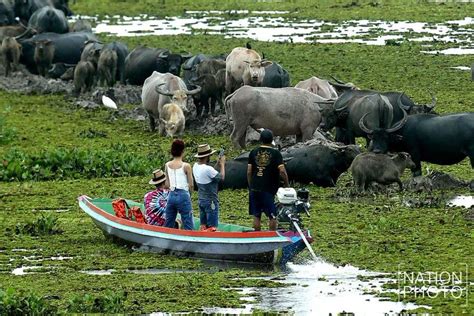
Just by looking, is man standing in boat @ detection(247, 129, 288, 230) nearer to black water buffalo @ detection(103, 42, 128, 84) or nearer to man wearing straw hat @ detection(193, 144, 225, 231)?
man wearing straw hat @ detection(193, 144, 225, 231)

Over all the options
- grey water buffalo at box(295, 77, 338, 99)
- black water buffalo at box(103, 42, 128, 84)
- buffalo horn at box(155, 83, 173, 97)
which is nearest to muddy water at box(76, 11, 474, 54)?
black water buffalo at box(103, 42, 128, 84)

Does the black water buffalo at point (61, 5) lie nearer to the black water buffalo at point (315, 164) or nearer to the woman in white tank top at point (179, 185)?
the black water buffalo at point (315, 164)

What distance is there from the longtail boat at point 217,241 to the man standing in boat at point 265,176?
375 millimetres

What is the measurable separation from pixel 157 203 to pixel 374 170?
3678 mm

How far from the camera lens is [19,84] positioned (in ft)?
103

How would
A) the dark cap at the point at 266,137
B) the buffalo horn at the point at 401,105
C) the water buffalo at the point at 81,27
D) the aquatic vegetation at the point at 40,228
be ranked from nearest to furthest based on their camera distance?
the dark cap at the point at 266,137 → the aquatic vegetation at the point at 40,228 → the buffalo horn at the point at 401,105 → the water buffalo at the point at 81,27

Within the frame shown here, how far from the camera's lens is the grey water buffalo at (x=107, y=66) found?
29.9 meters

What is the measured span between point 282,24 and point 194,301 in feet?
97.0

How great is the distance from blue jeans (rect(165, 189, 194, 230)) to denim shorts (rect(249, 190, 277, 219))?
70 centimetres

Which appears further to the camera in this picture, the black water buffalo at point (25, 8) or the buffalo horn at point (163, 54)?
the black water buffalo at point (25, 8)

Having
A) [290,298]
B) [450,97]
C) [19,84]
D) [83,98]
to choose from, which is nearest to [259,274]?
[290,298]

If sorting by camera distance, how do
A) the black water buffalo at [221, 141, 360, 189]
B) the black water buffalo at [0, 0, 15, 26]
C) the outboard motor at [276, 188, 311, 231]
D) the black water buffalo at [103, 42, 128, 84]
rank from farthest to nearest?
the black water buffalo at [0, 0, 15, 26], the black water buffalo at [103, 42, 128, 84], the black water buffalo at [221, 141, 360, 189], the outboard motor at [276, 188, 311, 231]

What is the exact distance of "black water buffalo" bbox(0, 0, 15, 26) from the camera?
126 feet

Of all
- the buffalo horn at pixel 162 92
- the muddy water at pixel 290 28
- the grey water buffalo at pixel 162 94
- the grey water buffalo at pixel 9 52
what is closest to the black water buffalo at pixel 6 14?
the muddy water at pixel 290 28
